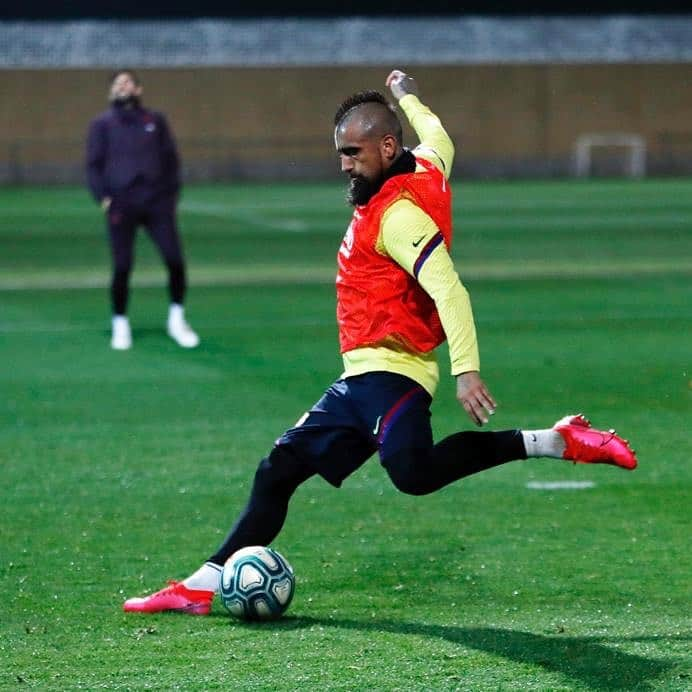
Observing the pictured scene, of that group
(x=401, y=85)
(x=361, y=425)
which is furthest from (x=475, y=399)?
(x=401, y=85)

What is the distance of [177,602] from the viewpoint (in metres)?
6.18

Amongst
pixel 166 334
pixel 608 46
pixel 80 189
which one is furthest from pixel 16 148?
pixel 166 334

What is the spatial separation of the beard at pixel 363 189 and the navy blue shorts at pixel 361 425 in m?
0.65

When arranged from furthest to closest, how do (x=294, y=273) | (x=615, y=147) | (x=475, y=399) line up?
(x=615, y=147), (x=294, y=273), (x=475, y=399)

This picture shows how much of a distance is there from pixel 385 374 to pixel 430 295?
17.2 inches

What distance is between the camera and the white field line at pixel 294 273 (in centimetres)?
1920

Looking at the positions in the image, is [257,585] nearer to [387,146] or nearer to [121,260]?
[387,146]

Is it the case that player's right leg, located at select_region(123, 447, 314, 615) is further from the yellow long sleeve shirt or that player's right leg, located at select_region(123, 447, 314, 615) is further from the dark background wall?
the dark background wall

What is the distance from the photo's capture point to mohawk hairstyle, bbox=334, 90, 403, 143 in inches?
236

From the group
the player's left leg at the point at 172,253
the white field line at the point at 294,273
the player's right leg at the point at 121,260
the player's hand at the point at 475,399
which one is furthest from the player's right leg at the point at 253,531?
the white field line at the point at 294,273

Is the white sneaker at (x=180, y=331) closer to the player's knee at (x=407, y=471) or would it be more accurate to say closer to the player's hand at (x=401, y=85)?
the player's hand at (x=401, y=85)

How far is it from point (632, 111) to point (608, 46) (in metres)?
2.18

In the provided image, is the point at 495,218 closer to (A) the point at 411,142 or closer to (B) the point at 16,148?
(A) the point at 411,142

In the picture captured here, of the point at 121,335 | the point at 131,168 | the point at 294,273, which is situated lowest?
the point at 121,335
